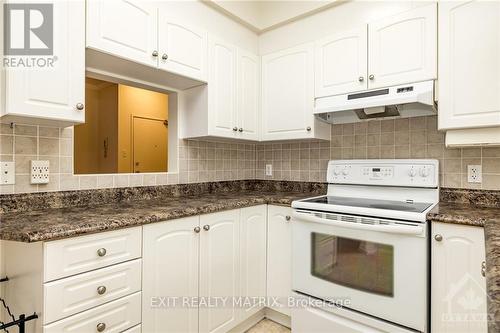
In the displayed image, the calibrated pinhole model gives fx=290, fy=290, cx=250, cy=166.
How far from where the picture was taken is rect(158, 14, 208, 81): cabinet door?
5.88ft

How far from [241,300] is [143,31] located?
181 cm

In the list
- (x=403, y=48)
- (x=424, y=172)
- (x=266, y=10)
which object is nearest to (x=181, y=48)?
(x=266, y=10)

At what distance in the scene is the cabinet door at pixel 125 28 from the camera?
4.79 ft

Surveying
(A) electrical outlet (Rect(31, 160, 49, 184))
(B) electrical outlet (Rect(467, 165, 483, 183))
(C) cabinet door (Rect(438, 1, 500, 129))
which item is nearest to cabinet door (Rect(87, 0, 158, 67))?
(A) electrical outlet (Rect(31, 160, 49, 184))

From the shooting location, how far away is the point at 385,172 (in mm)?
2088

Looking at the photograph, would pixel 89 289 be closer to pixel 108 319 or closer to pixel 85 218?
pixel 108 319

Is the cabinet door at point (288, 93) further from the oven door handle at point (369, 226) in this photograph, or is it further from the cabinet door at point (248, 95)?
the oven door handle at point (369, 226)

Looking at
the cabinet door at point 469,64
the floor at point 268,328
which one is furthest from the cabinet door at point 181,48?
the floor at point 268,328

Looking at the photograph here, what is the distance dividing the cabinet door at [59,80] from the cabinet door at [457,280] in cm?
190

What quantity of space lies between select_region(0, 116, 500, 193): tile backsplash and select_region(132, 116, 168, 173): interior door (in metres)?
1.60

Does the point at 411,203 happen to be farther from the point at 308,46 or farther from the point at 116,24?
the point at 116,24

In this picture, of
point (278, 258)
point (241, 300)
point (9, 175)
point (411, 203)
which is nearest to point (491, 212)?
point (411, 203)

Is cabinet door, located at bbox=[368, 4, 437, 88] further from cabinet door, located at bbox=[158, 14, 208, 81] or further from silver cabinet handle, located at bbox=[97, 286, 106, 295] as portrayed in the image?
silver cabinet handle, located at bbox=[97, 286, 106, 295]

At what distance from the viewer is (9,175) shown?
1.42 metres
